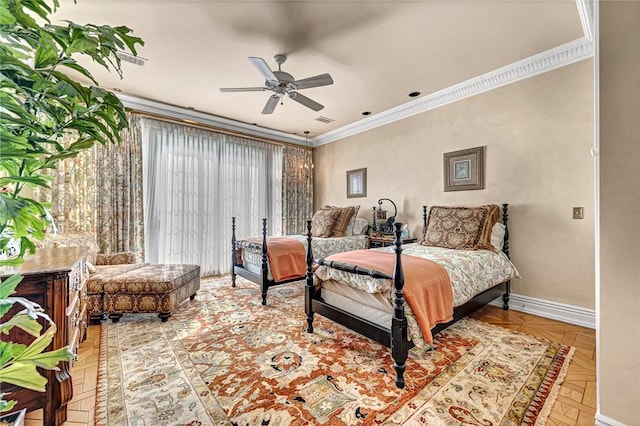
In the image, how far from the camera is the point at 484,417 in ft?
5.07

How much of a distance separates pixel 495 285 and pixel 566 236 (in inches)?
36.9

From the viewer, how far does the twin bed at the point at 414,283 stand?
73.2 inches

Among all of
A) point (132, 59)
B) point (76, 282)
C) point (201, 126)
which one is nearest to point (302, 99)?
point (132, 59)

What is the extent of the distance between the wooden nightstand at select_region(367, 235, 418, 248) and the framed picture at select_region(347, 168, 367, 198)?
1.09m

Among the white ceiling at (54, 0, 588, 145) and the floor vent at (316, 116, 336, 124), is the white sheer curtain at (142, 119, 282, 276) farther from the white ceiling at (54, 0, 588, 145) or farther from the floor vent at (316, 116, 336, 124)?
the floor vent at (316, 116, 336, 124)

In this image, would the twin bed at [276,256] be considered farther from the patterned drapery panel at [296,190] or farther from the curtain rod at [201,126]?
the curtain rod at [201,126]

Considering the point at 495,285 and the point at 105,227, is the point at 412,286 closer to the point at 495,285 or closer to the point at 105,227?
the point at 495,285

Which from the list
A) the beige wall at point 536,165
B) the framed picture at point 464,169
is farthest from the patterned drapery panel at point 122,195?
the framed picture at point 464,169

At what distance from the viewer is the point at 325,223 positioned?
176 inches

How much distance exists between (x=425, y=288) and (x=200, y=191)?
4.04 m

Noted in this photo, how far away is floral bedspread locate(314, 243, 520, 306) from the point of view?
2.14m

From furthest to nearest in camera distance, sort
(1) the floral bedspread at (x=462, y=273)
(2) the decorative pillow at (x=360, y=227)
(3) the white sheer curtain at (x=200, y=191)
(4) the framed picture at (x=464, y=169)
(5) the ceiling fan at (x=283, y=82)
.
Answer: (2) the decorative pillow at (x=360, y=227) → (3) the white sheer curtain at (x=200, y=191) → (4) the framed picture at (x=464, y=169) → (5) the ceiling fan at (x=283, y=82) → (1) the floral bedspread at (x=462, y=273)

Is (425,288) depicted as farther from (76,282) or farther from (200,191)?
(200,191)

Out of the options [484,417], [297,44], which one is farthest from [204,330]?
[297,44]
